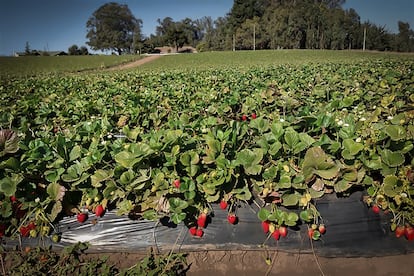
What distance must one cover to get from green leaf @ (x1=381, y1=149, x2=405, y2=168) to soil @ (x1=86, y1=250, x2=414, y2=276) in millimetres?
814

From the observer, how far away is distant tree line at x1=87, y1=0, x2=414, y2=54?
67688 mm

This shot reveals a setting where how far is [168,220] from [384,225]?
1742 millimetres

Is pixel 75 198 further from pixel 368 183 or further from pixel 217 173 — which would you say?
pixel 368 183

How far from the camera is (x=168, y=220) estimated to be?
2.40 metres

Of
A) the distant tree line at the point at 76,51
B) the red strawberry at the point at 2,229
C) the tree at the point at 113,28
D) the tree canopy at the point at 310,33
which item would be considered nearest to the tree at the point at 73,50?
the distant tree line at the point at 76,51

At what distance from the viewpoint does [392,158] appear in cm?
215

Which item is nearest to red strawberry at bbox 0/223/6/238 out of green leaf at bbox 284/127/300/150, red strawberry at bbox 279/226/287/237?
red strawberry at bbox 279/226/287/237

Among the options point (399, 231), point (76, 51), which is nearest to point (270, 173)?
point (399, 231)

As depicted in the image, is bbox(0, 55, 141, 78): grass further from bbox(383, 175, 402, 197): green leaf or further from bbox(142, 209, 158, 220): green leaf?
bbox(383, 175, 402, 197): green leaf

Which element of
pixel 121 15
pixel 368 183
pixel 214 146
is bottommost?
pixel 368 183

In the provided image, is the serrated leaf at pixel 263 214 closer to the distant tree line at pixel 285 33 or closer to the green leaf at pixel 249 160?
the green leaf at pixel 249 160

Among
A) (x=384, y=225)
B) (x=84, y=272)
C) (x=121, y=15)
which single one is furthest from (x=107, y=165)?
(x=121, y=15)

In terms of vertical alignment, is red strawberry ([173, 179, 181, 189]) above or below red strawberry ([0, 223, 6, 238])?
above

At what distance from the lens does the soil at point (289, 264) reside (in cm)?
235
